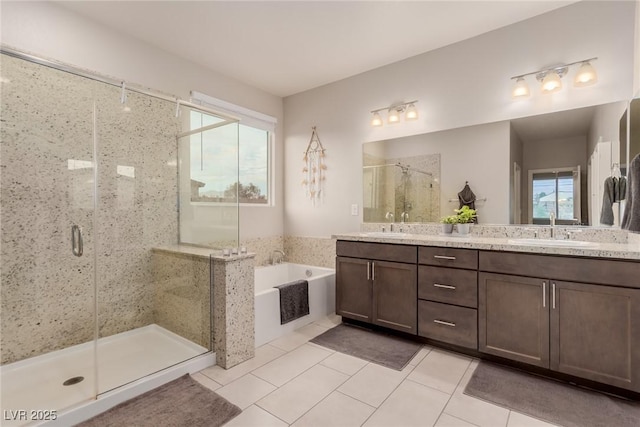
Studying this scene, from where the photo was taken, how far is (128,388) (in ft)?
5.86

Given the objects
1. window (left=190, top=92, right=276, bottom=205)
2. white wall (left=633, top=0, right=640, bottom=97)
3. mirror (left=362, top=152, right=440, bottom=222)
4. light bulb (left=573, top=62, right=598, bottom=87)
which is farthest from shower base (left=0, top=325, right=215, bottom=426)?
white wall (left=633, top=0, right=640, bottom=97)

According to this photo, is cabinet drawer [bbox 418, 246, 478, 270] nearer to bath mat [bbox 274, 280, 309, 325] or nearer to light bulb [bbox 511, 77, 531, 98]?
bath mat [bbox 274, 280, 309, 325]

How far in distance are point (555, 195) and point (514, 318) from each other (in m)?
1.09

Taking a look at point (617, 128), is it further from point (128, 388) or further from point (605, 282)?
point (128, 388)

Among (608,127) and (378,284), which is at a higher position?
(608,127)

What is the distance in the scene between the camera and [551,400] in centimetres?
175

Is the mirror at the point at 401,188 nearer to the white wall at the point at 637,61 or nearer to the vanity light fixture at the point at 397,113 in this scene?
the vanity light fixture at the point at 397,113

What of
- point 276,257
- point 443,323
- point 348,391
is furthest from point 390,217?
point 348,391

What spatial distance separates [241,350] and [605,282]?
236cm

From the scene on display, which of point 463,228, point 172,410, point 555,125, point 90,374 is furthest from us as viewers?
point 463,228

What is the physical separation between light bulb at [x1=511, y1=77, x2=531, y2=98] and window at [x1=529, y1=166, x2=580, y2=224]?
0.63m

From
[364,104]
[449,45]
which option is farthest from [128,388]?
[449,45]

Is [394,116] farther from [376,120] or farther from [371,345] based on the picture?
[371,345]

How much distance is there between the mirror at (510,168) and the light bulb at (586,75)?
0.20 m
